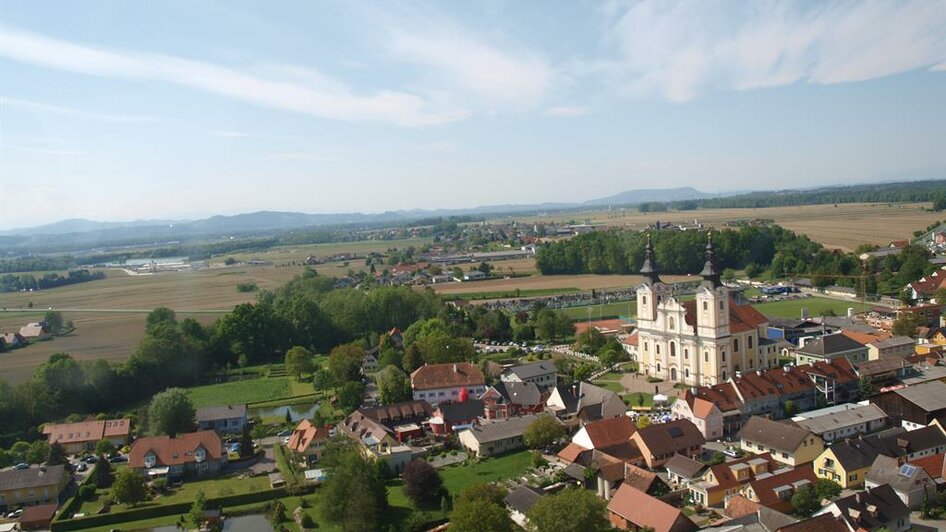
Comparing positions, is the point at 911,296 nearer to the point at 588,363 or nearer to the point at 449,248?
the point at 588,363

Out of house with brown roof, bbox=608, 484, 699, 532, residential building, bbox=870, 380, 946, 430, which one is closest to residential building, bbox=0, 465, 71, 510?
house with brown roof, bbox=608, 484, 699, 532

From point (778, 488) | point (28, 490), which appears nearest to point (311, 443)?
point (28, 490)

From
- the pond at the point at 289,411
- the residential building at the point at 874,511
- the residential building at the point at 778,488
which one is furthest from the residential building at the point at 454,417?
the residential building at the point at 874,511

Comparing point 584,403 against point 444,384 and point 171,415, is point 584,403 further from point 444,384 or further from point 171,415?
point 171,415

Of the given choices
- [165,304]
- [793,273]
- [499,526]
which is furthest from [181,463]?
[793,273]

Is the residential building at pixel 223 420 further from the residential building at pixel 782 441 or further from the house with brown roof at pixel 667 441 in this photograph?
the residential building at pixel 782 441

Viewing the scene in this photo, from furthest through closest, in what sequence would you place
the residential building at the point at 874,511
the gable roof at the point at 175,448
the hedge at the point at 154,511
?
the gable roof at the point at 175,448, the hedge at the point at 154,511, the residential building at the point at 874,511
